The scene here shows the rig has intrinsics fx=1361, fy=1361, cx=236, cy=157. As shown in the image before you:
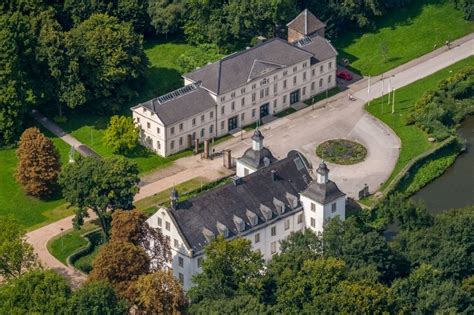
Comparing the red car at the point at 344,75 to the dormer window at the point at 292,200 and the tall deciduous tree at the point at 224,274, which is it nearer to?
the dormer window at the point at 292,200

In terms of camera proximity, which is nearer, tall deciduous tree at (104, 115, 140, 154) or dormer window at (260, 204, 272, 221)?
dormer window at (260, 204, 272, 221)

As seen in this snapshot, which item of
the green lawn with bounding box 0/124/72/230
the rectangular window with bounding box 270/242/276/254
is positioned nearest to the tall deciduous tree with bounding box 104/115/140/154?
the green lawn with bounding box 0/124/72/230

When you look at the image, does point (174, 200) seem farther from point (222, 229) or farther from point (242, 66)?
point (242, 66)

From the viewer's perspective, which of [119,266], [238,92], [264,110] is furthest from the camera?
[264,110]

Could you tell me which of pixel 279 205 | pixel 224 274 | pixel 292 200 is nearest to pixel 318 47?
pixel 292 200

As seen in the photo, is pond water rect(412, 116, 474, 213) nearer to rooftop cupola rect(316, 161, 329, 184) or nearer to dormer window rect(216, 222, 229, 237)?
rooftop cupola rect(316, 161, 329, 184)

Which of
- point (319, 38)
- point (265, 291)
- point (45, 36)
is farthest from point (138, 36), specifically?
point (265, 291)
